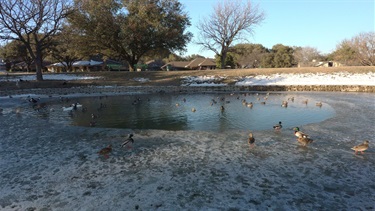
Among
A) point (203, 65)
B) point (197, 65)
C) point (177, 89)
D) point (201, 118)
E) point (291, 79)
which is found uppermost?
point (197, 65)

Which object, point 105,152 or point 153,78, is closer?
point 105,152

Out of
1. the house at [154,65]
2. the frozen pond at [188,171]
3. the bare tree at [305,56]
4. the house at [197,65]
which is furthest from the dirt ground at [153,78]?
the bare tree at [305,56]

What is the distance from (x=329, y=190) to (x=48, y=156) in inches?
312

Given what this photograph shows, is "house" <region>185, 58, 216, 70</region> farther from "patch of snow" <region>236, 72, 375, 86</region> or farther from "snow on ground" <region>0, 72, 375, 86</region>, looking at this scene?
"patch of snow" <region>236, 72, 375, 86</region>

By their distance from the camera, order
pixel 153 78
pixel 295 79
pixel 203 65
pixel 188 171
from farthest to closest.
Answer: pixel 203 65 → pixel 153 78 → pixel 295 79 → pixel 188 171

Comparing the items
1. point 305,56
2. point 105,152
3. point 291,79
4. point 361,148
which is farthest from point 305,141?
point 305,56

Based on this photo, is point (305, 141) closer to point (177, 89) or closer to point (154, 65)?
point (177, 89)

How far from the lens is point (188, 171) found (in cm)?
663

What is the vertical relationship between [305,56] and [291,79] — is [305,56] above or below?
above

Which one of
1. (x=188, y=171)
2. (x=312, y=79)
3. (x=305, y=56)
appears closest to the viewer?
(x=188, y=171)

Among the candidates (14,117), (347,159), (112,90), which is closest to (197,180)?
(347,159)

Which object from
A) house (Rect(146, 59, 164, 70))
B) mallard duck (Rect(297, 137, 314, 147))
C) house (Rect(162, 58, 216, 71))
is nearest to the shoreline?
mallard duck (Rect(297, 137, 314, 147))

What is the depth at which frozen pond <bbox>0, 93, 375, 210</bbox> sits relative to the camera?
5172mm

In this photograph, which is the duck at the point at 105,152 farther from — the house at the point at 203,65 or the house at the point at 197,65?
the house at the point at 203,65
